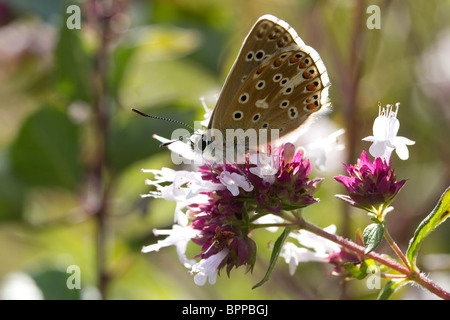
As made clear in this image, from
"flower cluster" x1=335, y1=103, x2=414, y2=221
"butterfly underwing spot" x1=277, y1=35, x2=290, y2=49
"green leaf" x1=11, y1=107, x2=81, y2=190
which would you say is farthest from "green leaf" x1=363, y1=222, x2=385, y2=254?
"green leaf" x1=11, y1=107, x2=81, y2=190

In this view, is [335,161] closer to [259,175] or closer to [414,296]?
[414,296]

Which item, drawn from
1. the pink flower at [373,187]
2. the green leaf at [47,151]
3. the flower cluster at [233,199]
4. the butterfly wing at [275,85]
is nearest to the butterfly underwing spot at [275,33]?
the butterfly wing at [275,85]

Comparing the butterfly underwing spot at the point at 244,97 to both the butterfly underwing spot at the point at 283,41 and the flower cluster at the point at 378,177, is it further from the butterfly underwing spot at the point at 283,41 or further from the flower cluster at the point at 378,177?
the flower cluster at the point at 378,177

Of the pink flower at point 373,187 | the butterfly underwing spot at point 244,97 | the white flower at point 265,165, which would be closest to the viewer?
the pink flower at point 373,187

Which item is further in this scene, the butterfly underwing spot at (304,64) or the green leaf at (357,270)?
the butterfly underwing spot at (304,64)

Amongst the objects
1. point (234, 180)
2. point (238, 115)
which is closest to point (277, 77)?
point (238, 115)

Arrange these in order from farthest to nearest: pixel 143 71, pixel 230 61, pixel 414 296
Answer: pixel 143 71
pixel 230 61
pixel 414 296
